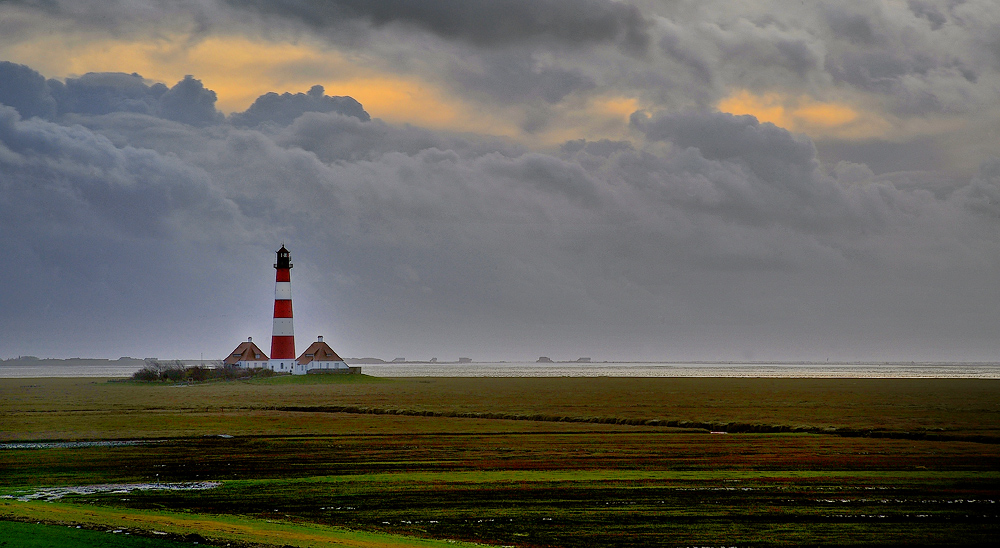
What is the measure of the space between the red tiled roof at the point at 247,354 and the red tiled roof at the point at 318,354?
7048 mm

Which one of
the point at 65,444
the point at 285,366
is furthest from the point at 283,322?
the point at 65,444

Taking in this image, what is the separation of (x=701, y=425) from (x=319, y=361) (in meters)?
73.9

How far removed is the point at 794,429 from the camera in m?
39.3

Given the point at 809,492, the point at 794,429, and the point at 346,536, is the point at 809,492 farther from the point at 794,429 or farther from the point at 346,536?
the point at 794,429

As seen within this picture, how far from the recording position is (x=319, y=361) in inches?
4237

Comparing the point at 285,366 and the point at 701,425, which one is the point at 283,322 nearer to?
the point at 285,366

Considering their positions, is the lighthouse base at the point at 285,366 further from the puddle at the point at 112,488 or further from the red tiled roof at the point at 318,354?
the puddle at the point at 112,488

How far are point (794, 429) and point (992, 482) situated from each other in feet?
51.9

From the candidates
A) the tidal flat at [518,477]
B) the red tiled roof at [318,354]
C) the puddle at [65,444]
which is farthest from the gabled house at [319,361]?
the puddle at [65,444]

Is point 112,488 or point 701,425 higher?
point 112,488

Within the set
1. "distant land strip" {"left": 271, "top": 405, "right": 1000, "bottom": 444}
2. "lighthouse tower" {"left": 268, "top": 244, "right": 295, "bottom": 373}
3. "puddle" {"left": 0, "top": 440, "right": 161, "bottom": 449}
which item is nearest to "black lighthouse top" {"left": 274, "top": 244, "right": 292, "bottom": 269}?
"lighthouse tower" {"left": 268, "top": 244, "right": 295, "bottom": 373}

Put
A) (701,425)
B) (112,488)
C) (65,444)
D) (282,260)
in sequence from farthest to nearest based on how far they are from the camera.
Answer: (282,260) < (701,425) < (65,444) < (112,488)

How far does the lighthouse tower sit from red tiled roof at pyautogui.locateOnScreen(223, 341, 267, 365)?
5.18 metres

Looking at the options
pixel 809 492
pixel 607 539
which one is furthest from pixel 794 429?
pixel 607 539
